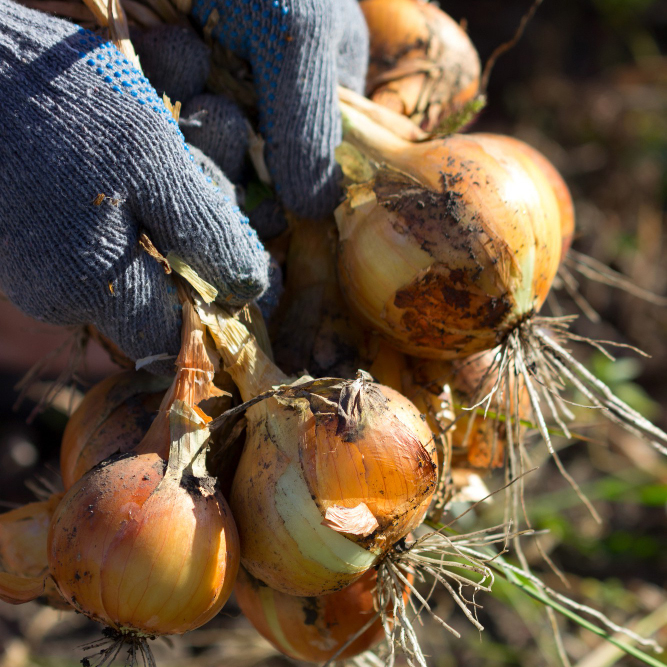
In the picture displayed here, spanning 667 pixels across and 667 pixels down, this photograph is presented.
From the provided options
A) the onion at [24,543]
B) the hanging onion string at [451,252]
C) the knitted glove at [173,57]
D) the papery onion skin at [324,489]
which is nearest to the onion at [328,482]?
the papery onion skin at [324,489]

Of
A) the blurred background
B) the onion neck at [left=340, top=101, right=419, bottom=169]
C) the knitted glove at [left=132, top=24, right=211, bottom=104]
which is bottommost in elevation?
the blurred background

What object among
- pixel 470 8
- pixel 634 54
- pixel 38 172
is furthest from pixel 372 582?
pixel 634 54

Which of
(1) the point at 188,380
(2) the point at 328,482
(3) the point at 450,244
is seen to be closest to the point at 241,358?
(1) the point at 188,380

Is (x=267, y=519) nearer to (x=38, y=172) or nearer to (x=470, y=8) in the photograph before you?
(x=38, y=172)

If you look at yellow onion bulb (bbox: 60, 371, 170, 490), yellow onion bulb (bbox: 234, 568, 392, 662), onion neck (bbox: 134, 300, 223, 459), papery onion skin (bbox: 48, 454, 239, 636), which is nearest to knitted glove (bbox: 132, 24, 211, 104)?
onion neck (bbox: 134, 300, 223, 459)

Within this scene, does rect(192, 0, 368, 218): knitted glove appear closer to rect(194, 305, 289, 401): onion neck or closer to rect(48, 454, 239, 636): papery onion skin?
rect(194, 305, 289, 401): onion neck

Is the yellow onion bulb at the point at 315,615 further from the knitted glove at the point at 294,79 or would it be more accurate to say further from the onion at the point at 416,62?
the onion at the point at 416,62
